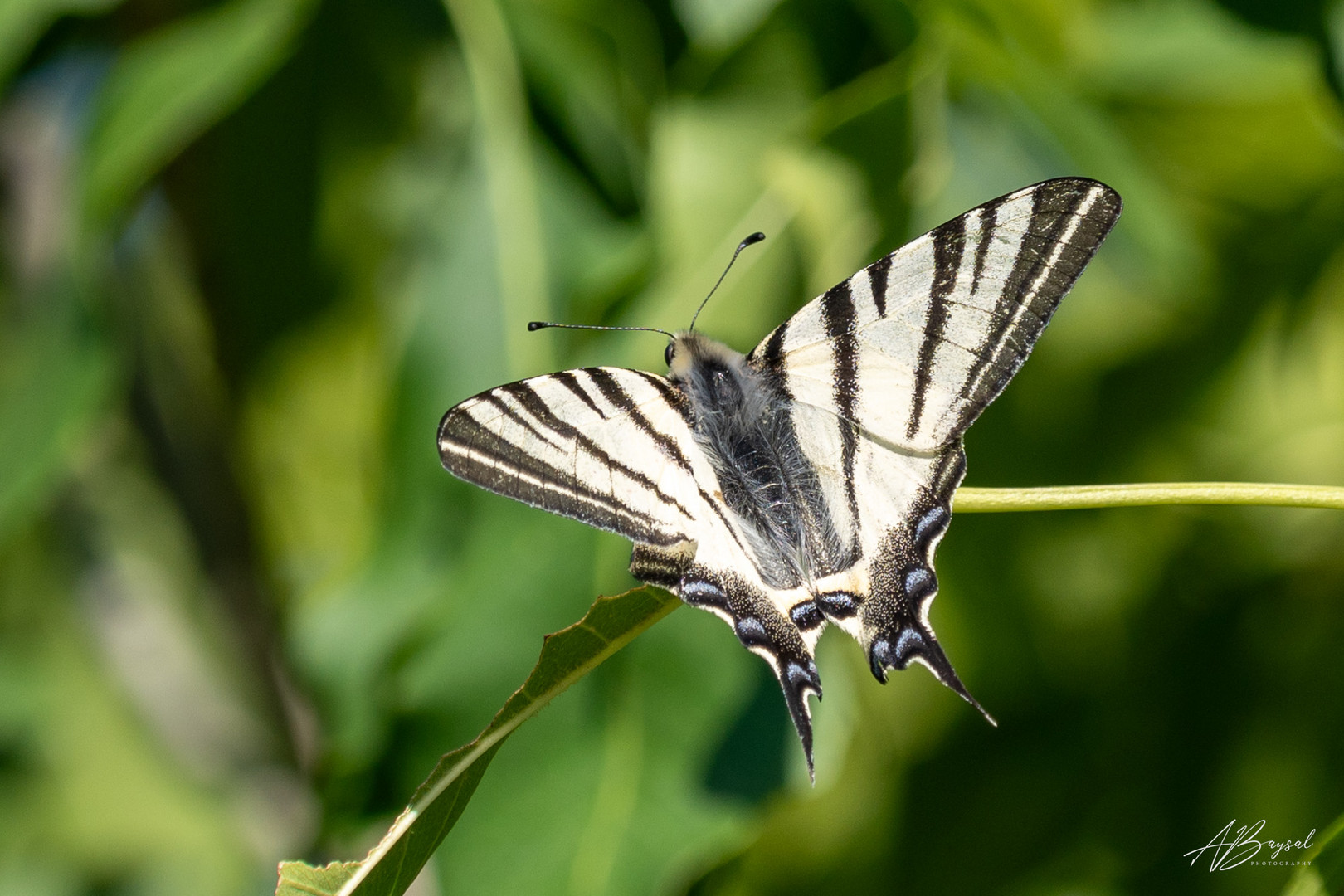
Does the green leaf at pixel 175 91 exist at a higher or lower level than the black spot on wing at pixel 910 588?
higher

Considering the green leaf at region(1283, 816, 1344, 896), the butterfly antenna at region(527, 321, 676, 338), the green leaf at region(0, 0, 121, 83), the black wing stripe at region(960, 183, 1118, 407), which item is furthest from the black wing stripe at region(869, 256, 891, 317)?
the green leaf at region(0, 0, 121, 83)

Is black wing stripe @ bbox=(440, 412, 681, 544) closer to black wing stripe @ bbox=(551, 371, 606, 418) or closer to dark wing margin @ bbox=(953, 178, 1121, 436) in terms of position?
black wing stripe @ bbox=(551, 371, 606, 418)

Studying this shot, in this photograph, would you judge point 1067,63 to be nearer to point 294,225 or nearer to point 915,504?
point 915,504

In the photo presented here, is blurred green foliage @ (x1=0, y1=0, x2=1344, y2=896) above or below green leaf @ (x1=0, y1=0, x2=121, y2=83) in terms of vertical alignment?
below

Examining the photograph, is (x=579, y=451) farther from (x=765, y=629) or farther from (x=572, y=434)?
(x=765, y=629)
